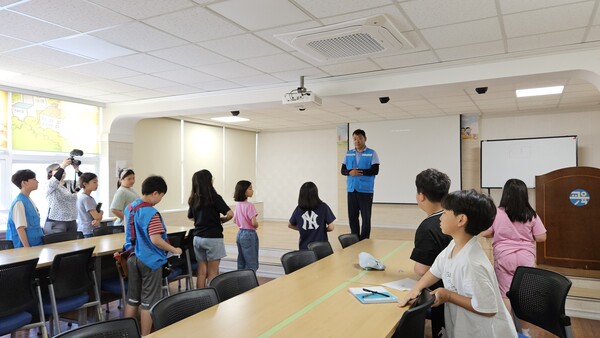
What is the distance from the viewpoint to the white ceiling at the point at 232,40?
3252mm

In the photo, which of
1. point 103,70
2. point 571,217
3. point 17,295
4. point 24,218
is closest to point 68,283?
point 17,295

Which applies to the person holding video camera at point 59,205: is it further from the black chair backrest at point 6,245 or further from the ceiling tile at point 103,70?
the ceiling tile at point 103,70

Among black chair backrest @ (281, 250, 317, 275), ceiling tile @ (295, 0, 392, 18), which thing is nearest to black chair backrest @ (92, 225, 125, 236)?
black chair backrest @ (281, 250, 317, 275)

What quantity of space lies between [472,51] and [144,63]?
3763mm

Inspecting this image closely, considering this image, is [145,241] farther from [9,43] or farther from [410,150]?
[410,150]

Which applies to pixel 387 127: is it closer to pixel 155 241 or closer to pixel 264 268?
pixel 264 268

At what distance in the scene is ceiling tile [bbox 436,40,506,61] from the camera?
13.7ft

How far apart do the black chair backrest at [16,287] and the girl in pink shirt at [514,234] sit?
141 inches

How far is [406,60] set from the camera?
185 inches

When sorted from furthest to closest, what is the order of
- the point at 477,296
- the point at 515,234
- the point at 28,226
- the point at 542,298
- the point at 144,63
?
the point at 144,63 < the point at 28,226 < the point at 515,234 < the point at 542,298 < the point at 477,296

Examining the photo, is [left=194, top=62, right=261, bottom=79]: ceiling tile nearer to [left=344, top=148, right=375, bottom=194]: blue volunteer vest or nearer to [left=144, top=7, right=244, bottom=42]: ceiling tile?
[left=144, top=7, right=244, bottom=42]: ceiling tile

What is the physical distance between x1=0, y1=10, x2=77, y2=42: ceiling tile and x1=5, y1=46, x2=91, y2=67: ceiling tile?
350 millimetres

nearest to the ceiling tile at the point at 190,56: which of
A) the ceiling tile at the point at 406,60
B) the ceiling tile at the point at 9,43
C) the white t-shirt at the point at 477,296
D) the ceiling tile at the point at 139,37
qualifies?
the ceiling tile at the point at 139,37

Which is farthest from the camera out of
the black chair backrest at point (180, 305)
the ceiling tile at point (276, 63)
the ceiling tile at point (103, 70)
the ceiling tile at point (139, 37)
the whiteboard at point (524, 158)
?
the whiteboard at point (524, 158)
